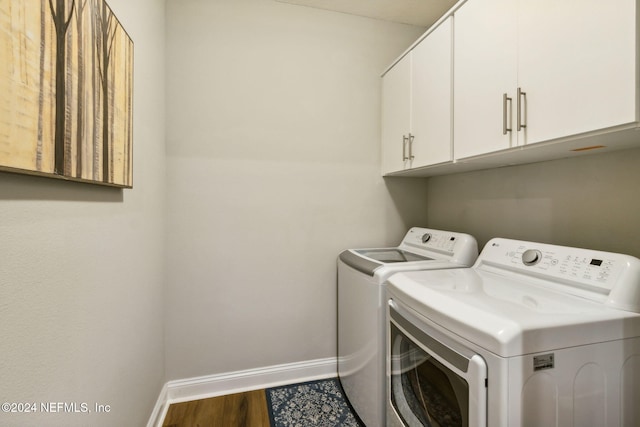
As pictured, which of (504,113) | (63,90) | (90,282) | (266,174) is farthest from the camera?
(266,174)

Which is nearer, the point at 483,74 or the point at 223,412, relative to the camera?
the point at 483,74

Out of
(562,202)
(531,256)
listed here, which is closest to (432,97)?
(562,202)

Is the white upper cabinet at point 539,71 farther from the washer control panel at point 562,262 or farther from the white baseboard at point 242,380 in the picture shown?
the white baseboard at point 242,380

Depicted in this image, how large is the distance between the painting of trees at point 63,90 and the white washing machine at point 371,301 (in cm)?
122

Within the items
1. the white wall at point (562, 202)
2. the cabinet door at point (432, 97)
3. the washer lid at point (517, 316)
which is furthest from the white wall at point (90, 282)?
the white wall at point (562, 202)

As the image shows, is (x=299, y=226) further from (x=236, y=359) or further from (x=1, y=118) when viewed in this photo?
(x=1, y=118)

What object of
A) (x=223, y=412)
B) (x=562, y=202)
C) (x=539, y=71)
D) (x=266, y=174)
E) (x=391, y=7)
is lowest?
(x=223, y=412)

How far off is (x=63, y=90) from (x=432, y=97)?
5.19 feet

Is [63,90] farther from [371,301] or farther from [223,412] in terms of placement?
[223,412]

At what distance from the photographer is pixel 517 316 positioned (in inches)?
30.2

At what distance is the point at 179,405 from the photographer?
5.60 ft

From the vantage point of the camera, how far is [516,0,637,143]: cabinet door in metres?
0.76

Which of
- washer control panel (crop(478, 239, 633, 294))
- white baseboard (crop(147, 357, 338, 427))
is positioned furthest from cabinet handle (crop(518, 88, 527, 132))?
white baseboard (crop(147, 357, 338, 427))

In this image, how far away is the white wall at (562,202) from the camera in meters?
1.07
